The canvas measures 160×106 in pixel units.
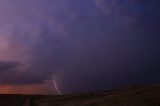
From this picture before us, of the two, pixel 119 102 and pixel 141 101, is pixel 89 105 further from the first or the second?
pixel 141 101

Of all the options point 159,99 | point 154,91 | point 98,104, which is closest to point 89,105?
Result: point 98,104

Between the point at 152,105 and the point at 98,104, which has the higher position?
the point at 98,104

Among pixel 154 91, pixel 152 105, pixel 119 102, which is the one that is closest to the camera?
pixel 152 105

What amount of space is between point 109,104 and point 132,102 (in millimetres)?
4398

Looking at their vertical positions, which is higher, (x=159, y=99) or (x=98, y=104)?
(x=98, y=104)

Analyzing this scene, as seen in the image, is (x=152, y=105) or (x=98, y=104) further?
(x=98, y=104)

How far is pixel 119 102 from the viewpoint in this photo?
41.4m

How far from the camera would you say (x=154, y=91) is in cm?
4472

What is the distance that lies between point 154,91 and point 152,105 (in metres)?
9.72

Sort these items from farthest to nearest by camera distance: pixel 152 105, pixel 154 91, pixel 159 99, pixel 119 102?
pixel 154 91, pixel 119 102, pixel 159 99, pixel 152 105

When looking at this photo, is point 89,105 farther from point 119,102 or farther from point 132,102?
point 132,102

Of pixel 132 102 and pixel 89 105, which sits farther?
pixel 89 105

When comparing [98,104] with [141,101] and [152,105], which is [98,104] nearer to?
[141,101]

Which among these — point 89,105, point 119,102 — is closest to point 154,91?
point 119,102
